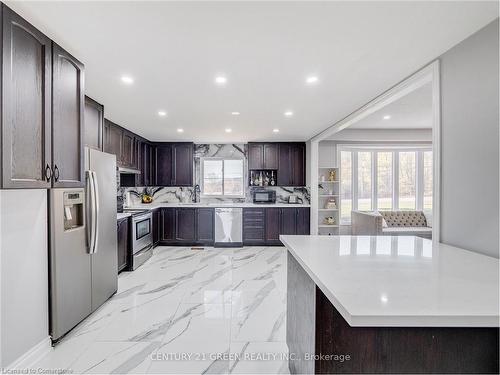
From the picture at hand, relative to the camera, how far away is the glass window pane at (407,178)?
659 cm

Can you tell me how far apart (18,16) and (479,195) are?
3073 millimetres

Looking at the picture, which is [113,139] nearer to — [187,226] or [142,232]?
[142,232]

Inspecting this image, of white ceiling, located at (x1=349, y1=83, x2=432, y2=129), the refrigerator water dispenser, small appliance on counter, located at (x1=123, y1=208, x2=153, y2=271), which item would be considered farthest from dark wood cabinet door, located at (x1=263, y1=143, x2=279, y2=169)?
the refrigerator water dispenser

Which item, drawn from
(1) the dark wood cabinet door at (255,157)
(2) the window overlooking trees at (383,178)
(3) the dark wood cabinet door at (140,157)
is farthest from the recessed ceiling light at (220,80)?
(2) the window overlooking trees at (383,178)

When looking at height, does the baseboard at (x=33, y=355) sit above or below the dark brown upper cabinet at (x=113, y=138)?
below

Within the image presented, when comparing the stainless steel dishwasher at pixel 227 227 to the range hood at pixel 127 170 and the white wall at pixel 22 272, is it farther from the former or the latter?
the white wall at pixel 22 272

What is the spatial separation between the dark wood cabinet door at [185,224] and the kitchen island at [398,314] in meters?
4.65

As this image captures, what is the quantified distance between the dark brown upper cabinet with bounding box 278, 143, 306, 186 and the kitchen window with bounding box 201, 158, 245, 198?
3.19ft

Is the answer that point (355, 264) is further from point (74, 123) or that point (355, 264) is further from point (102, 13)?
point (74, 123)

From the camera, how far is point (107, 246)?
3166 mm

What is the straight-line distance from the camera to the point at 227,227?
597 centimetres

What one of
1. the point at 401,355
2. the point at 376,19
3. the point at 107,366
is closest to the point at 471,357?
the point at 401,355

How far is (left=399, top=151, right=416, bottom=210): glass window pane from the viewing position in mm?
6590

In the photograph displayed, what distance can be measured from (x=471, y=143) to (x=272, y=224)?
446 cm
